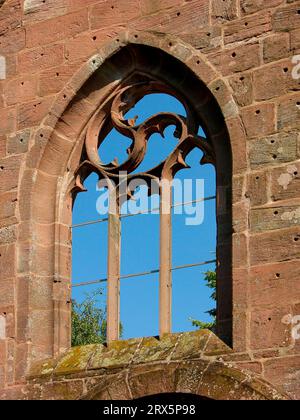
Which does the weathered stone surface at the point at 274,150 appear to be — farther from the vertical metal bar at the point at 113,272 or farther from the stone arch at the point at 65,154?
the vertical metal bar at the point at 113,272

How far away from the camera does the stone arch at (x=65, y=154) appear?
12.1 m

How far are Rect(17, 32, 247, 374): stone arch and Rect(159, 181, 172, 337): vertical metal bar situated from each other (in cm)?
47

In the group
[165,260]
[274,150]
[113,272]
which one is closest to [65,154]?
[113,272]

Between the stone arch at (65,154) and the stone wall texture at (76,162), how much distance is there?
1 centimetres

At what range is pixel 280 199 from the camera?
11398 mm

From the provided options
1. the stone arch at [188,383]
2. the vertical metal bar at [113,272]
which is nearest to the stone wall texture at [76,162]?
the stone arch at [188,383]

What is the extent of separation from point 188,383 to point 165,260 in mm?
1156

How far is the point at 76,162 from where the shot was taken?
12891 mm

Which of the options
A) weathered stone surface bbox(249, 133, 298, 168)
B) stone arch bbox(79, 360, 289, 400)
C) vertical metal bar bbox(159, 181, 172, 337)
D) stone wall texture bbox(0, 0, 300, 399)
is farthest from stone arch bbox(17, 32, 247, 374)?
stone arch bbox(79, 360, 289, 400)

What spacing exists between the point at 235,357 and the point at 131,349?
1013 mm

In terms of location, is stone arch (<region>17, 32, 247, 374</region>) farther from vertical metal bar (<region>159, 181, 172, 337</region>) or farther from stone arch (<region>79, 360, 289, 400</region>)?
stone arch (<region>79, 360, 289, 400</region>)

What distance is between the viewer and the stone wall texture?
36.7ft

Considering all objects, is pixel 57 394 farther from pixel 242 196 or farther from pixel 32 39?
pixel 32 39

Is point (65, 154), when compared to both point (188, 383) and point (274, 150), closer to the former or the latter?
point (274, 150)
